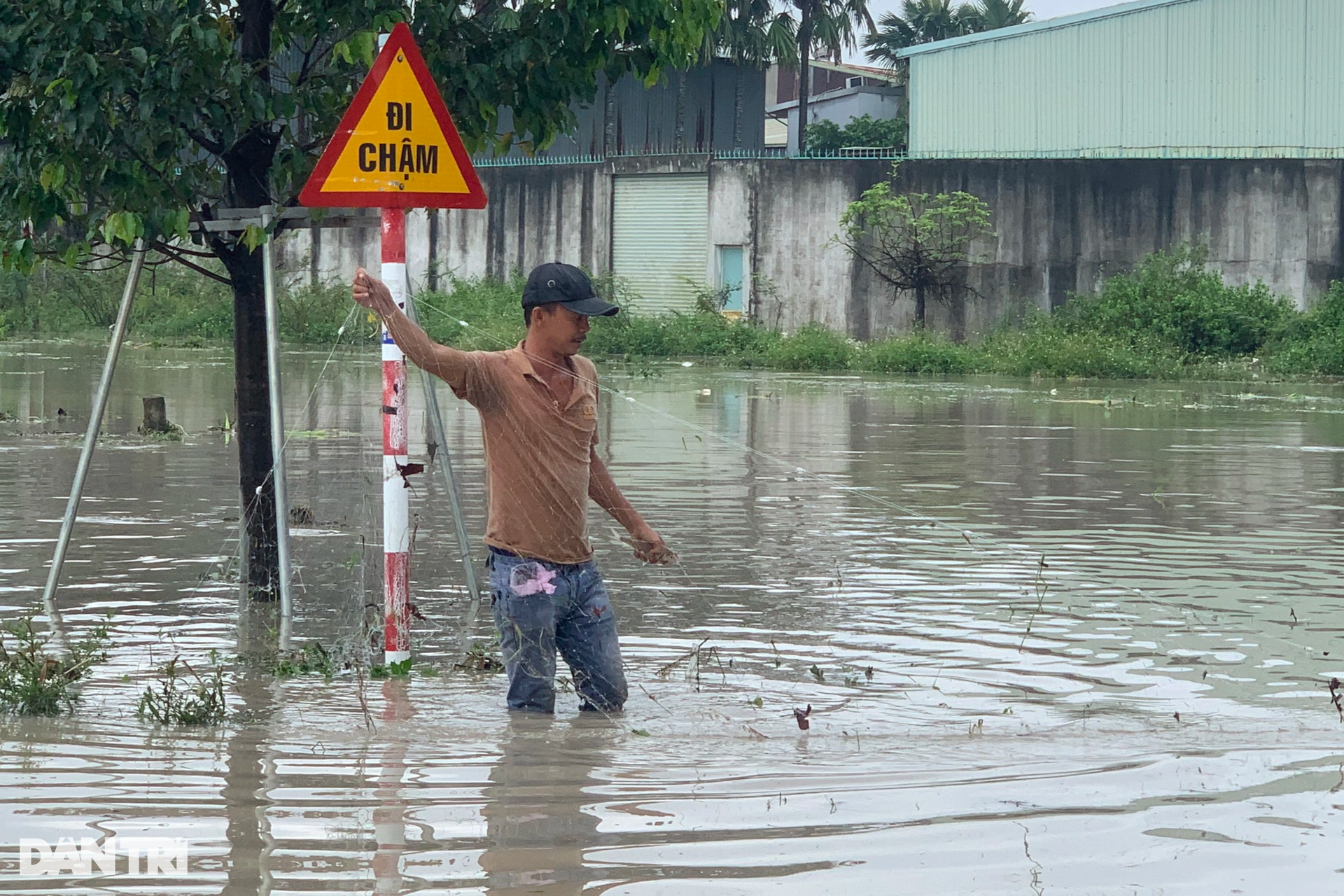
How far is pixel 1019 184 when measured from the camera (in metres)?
33.1

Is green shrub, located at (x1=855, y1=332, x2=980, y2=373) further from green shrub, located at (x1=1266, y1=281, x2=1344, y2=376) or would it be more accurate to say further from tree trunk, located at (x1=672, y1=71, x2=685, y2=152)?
tree trunk, located at (x1=672, y1=71, x2=685, y2=152)

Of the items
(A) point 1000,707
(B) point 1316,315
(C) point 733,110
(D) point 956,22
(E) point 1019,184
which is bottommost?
(A) point 1000,707

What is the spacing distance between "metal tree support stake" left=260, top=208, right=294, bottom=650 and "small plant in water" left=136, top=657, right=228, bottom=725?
1578 mm

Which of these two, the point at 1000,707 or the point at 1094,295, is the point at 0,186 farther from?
the point at 1094,295

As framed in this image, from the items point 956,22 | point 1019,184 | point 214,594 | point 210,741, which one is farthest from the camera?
point 956,22

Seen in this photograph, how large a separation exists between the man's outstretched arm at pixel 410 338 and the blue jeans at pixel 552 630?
0.67 metres

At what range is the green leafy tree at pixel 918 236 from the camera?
110ft

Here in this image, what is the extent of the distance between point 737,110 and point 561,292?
43846mm

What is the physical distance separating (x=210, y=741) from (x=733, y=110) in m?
44.3

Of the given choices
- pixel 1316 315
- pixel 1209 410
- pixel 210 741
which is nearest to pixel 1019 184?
pixel 1316 315

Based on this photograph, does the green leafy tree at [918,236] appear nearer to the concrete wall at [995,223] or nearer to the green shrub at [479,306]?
the concrete wall at [995,223]

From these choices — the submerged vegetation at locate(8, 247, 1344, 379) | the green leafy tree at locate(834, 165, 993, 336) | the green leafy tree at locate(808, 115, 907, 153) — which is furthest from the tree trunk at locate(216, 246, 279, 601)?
the green leafy tree at locate(808, 115, 907, 153)

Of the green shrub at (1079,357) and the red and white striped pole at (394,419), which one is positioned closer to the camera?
the red and white striped pole at (394,419)

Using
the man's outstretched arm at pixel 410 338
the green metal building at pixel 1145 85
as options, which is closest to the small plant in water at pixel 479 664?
the man's outstretched arm at pixel 410 338
